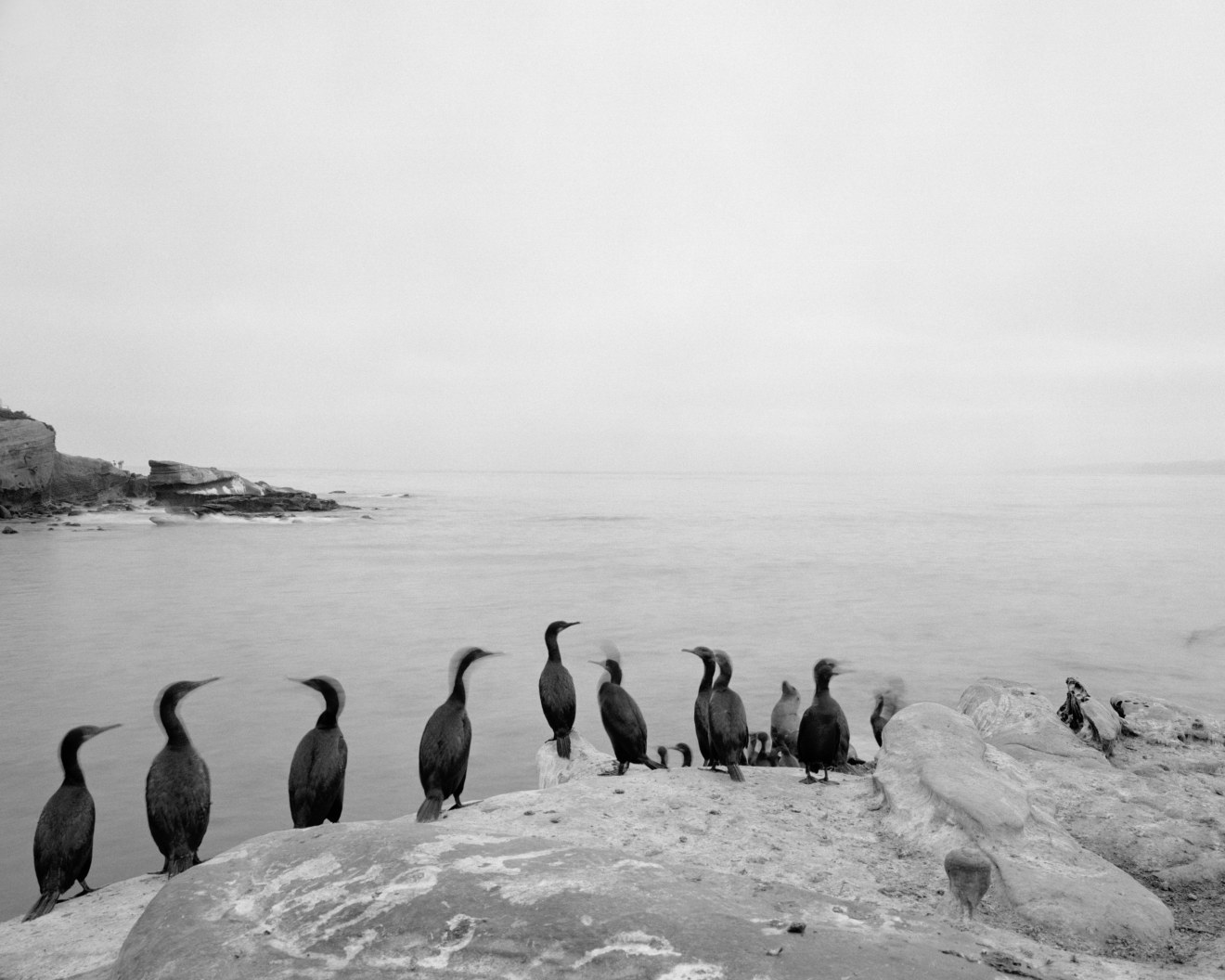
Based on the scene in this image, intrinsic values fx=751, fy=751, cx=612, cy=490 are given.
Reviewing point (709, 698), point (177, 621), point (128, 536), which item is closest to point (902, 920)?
point (709, 698)

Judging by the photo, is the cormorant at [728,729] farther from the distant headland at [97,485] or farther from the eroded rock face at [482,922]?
the distant headland at [97,485]

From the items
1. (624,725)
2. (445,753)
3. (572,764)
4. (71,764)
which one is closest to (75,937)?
(71,764)

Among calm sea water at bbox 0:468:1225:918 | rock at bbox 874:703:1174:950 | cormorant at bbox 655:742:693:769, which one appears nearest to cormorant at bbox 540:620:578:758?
cormorant at bbox 655:742:693:769

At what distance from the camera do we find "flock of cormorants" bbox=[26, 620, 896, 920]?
5.04m

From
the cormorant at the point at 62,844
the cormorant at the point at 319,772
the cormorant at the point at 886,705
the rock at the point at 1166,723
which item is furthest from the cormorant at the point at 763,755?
the cormorant at the point at 62,844

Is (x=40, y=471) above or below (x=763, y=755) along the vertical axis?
above

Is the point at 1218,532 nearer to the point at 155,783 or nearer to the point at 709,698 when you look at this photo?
the point at 709,698

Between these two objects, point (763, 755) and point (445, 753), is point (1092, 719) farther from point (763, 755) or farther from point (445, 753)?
point (445, 753)

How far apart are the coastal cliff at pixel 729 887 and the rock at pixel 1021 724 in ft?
1.23

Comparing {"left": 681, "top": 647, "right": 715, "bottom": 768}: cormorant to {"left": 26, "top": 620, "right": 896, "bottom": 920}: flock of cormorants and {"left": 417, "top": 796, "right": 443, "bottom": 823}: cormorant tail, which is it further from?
{"left": 417, "top": 796, "right": 443, "bottom": 823}: cormorant tail

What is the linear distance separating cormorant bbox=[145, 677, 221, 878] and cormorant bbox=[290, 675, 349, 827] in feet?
2.02

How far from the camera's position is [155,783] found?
5.22 meters

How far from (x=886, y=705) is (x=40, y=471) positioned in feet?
152

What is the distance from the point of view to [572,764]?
7496mm
